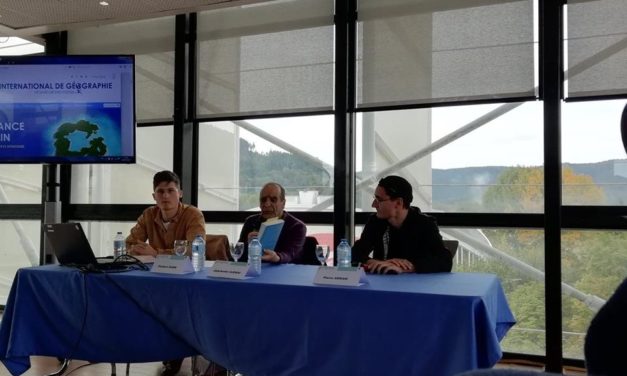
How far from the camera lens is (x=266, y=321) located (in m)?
2.08

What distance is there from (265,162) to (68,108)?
4.78ft

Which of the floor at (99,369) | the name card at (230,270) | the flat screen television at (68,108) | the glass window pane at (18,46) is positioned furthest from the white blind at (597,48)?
the glass window pane at (18,46)

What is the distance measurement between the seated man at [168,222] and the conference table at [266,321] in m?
0.64

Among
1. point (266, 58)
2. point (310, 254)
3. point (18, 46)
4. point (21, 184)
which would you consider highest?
point (18, 46)

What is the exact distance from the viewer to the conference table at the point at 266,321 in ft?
5.99

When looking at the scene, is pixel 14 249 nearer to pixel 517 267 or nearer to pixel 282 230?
pixel 282 230

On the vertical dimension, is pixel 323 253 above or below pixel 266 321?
above

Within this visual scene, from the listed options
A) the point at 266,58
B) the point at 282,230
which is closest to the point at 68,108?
the point at 266,58

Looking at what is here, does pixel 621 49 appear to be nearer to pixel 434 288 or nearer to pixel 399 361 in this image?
pixel 434 288

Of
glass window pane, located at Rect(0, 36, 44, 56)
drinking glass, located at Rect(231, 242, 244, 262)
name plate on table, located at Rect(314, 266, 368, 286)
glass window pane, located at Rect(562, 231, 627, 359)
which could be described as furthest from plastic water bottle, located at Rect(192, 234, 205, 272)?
glass window pane, located at Rect(0, 36, 44, 56)

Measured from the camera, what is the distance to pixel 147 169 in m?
4.65

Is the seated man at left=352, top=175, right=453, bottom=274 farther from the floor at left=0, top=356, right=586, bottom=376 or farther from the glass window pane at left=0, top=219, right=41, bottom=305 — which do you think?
the glass window pane at left=0, top=219, right=41, bottom=305

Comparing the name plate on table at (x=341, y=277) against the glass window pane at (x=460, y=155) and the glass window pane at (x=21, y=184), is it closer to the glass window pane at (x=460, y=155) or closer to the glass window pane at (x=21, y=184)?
the glass window pane at (x=460, y=155)

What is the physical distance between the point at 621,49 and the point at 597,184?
808 millimetres
